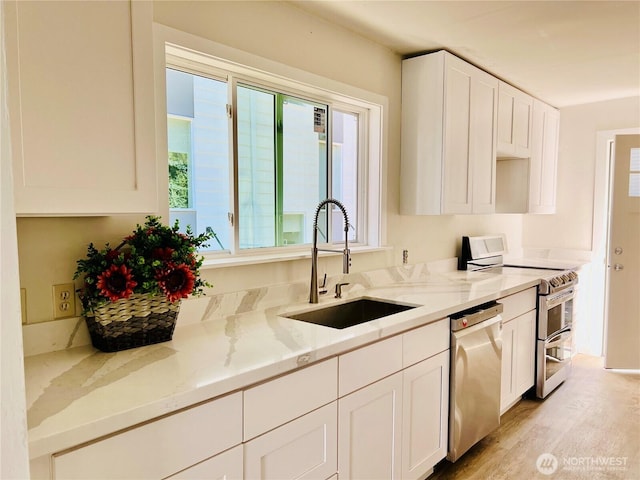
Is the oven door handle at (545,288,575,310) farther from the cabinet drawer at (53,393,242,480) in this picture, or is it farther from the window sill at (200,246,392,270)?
the cabinet drawer at (53,393,242,480)

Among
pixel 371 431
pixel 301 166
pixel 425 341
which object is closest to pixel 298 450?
pixel 371 431

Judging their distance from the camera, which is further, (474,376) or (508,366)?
(508,366)

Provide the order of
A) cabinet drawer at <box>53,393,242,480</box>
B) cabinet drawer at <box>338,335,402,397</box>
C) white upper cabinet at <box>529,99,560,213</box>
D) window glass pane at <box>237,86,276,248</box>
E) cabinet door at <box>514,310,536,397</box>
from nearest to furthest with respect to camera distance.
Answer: cabinet drawer at <box>53,393,242,480</box>, cabinet drawer at <box>338,335,402,397</box>, window glass pane at <box>237,86,276,248</box>, cabinet door at <box>514,310,536,397</box>, white upper cabinet at <box>529,99,560,213</box>

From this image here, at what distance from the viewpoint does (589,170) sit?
4.43 meters

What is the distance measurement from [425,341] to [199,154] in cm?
133

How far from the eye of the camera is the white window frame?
5.76ft

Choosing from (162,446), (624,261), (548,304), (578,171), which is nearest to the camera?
(162,446)

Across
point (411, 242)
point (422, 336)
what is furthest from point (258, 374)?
point (411, 242)

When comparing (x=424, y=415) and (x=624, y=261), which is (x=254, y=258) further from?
(x=624, y=261)

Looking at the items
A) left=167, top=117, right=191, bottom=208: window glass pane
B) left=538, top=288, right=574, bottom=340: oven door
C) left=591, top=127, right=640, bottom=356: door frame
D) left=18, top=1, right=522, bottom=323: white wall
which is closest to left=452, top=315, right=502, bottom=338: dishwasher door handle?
left=18, top=1, right=522, bottom=323: white wall

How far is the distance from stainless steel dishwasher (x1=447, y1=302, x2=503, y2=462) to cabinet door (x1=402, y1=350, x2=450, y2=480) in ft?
0.18

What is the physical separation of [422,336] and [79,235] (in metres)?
1.46

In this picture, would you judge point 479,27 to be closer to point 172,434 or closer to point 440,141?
point 440,141

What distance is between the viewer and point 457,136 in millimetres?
2986
